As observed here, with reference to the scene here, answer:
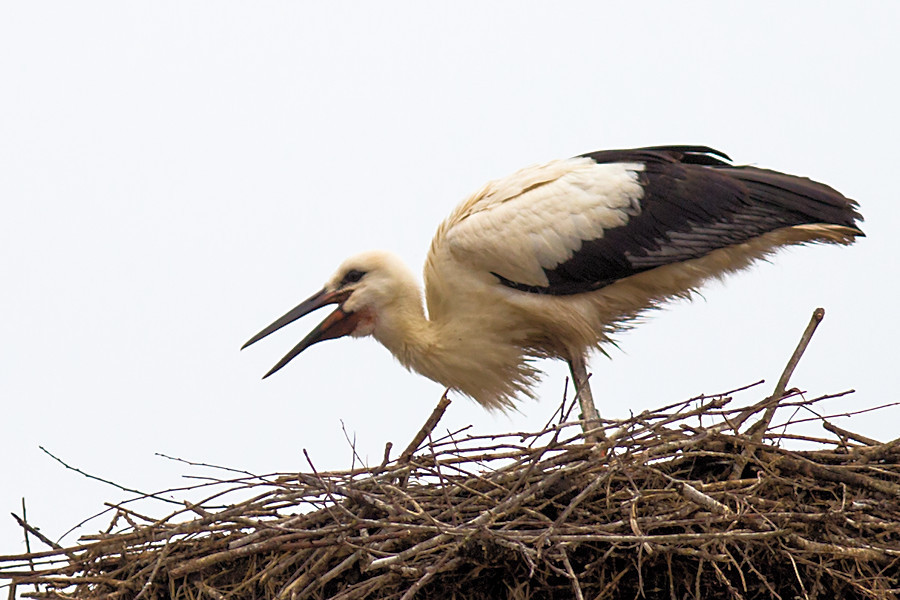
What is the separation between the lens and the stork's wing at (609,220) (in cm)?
543

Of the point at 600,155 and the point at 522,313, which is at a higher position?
the point at 600,155

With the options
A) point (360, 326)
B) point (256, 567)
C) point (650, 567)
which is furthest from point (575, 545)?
point (360, 326)

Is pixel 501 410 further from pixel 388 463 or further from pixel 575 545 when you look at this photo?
pixel 575 545

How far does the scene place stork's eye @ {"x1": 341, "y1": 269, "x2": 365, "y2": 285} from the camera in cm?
583

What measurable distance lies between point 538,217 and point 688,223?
607mm

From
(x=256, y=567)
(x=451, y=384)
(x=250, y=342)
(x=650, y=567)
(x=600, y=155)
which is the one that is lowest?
(x=650, y=567)

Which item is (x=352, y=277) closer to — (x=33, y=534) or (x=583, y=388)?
(x=583, y=388)

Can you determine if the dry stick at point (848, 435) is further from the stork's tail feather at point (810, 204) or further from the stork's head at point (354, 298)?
the stork's head at point (354, 298)

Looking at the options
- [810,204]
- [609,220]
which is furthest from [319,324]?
[810,204]

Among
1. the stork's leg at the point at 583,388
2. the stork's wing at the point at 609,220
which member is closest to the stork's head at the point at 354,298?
the stork's wing at the point at 609,220

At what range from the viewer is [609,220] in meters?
5.53

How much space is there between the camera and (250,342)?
228 inches

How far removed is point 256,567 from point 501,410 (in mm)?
1850

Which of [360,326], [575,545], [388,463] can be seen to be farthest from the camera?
[360,326]
